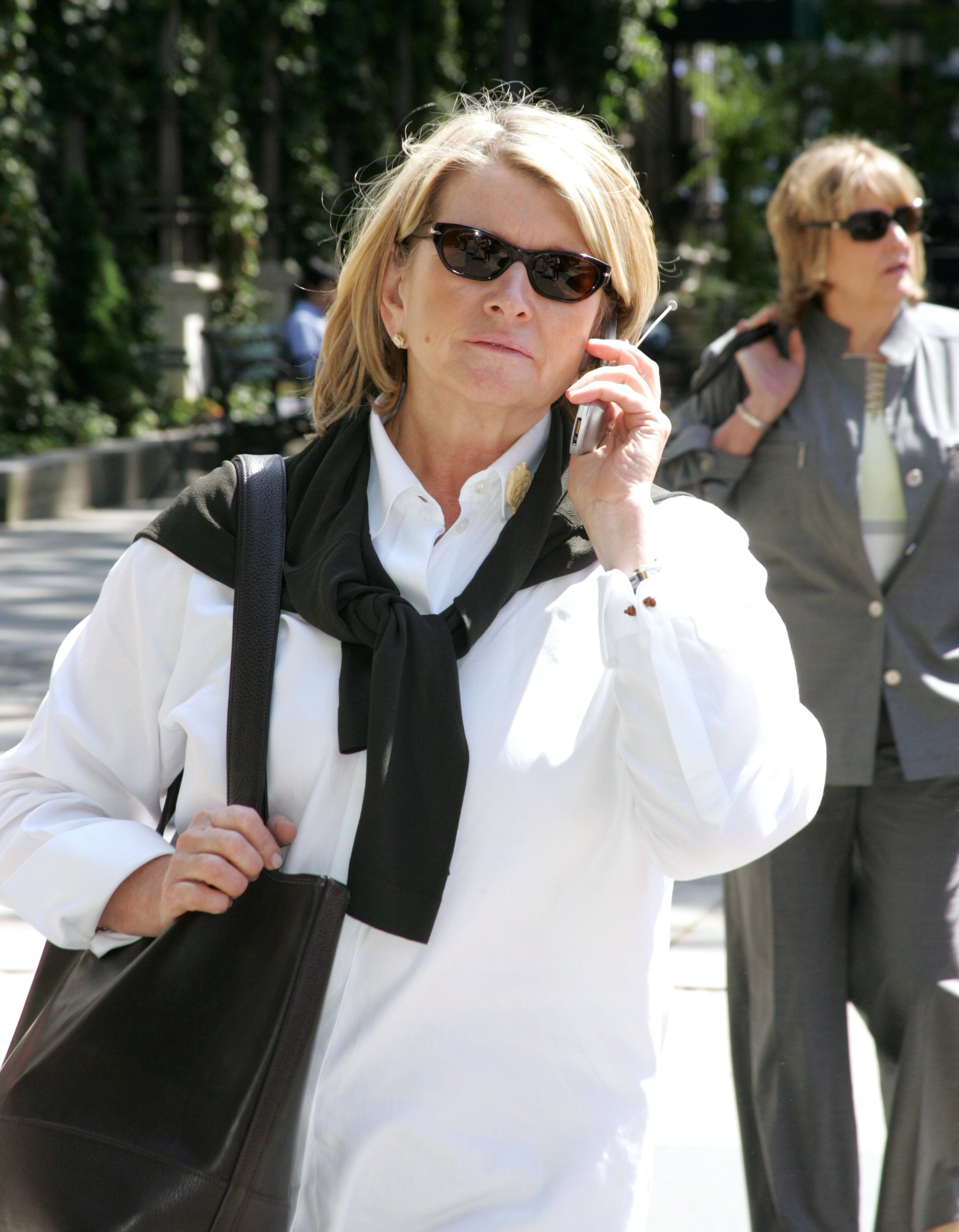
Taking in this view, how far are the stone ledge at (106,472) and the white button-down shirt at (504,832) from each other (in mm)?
9257

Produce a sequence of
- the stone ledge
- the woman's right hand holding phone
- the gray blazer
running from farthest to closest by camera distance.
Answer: the stone ledge < the woman's right hand holding phone < the gray blazer

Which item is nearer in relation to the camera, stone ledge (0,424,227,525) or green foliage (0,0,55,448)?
stone ledge (0,424,227,525)

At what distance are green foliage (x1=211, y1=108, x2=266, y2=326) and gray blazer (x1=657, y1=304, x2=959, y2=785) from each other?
1393cm

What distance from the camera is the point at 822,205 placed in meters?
3.51

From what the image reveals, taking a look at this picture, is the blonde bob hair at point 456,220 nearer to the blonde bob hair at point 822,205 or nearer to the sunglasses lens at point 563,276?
the sunglasses lens at point 563,276

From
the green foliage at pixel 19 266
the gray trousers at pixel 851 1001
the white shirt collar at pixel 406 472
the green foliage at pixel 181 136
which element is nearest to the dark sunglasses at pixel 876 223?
the gray trousers at pixel 851 1001

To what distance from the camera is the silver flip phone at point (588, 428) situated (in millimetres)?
1969

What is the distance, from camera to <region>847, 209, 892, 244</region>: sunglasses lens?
344 cm

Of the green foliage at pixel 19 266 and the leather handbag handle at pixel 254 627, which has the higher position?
the leather handbag handle at pixel 254 627

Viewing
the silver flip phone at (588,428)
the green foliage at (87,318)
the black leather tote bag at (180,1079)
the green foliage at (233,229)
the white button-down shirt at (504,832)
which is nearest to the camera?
the black leather tote bag at (180,1079)

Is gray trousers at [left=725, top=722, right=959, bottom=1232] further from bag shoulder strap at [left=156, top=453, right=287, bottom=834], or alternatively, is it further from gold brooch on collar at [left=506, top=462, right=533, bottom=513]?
bag shoulder strap at [left=156, top=453, right=287, bottom=834]

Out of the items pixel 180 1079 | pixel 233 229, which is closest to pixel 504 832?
pixel 180 1079

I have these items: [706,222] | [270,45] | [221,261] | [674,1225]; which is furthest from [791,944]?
[706,222]

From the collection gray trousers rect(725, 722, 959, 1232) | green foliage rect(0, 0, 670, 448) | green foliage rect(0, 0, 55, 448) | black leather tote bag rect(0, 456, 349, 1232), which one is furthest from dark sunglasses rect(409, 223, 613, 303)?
green foliage rect(0, 0, 55, 448)
